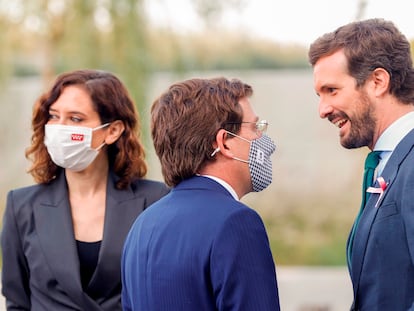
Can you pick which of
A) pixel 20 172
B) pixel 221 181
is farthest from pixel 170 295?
pixel 20 172

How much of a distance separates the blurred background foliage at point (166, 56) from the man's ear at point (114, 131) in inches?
151

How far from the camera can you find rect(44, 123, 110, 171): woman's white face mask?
132 inches

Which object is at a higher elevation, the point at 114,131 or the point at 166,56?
the point at 114,131

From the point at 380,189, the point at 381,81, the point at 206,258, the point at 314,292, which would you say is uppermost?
the point at 381,81

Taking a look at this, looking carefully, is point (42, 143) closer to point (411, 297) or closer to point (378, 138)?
point (378, 138)

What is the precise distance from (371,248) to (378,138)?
0.37 meters

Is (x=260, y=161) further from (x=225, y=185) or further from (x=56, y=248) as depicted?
(x=56, y=248)

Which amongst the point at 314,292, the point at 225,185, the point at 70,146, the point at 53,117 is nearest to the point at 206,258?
the point at 225,185

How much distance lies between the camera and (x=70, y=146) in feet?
10.9

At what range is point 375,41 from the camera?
2.59 meters

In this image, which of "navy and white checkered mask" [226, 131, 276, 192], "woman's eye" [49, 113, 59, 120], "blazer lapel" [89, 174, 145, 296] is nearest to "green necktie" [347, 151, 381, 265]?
"navy and white checkered mask" [226, 131, 276, 192]

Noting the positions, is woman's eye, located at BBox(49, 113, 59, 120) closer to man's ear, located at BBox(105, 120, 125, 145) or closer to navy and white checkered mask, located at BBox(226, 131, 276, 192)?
man's ear, located at BBox(105, 120, 125, 145)

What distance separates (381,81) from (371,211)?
1.34 ft

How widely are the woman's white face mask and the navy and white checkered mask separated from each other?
102cm
